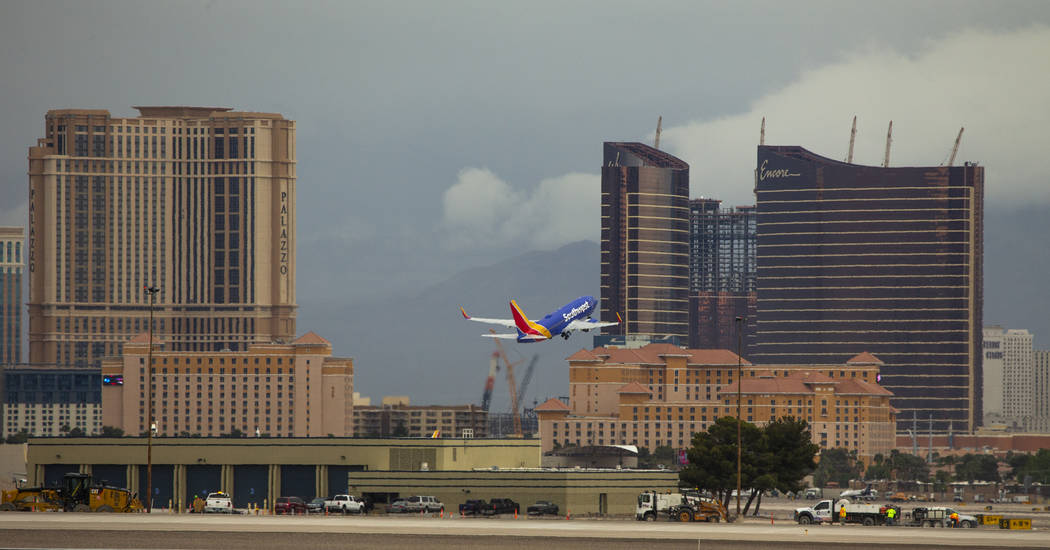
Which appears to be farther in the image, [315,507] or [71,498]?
[315,507]

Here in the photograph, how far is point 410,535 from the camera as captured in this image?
12100 centimetres

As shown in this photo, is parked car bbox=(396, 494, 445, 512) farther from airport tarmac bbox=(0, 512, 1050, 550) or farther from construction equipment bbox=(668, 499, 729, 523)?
airport tarmac bbox=(0, 512, 1050, 550)

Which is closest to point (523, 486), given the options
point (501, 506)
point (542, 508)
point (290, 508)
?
point (501, 506)

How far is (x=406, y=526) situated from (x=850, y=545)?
3300cm

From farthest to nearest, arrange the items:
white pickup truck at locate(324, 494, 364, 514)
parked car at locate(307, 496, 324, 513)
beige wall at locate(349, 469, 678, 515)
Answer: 1. beige wall at locate(349, 469, 678, 515)
2. white pickup truck at locate(324, 494, 364, 514)
3. parked car at locate(307, 496, 324, 513)

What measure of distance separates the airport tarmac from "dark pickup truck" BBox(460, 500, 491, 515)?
144 ft

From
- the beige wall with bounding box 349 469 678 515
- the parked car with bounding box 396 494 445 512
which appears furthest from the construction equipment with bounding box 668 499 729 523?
the parked car with bounding box 396 494 445 512

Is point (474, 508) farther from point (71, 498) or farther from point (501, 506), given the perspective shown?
point (71, 498)

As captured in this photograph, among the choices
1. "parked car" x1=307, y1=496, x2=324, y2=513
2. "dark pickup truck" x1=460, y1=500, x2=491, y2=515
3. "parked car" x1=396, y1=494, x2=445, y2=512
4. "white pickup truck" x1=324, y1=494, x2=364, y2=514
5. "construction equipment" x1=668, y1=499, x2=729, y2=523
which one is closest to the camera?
"construction equipment" x1=668, y1=499, x2=729, y2=523

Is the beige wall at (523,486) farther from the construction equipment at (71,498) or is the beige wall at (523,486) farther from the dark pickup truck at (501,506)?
the construction equipment at (71,498)

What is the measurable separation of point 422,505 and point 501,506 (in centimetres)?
890

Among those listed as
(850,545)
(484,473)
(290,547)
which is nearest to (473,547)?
(290,547)

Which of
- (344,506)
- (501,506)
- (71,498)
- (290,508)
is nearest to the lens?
(71,498)

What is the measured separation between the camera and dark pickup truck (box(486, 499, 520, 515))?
18238 cm
